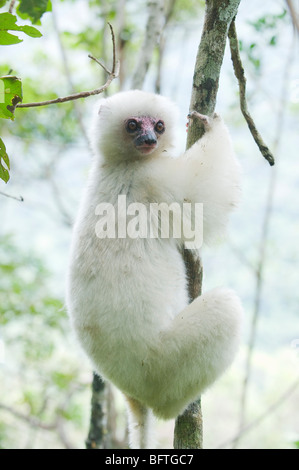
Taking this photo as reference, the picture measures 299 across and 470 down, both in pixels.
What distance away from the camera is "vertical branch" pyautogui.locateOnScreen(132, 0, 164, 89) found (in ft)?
17.7

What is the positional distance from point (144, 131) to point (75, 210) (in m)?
6.47

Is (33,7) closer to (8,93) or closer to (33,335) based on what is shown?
(8,93)

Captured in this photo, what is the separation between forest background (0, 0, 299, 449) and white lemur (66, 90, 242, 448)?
1.05 meters

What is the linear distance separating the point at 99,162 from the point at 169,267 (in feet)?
3.76

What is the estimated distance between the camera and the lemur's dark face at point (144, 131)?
11.8 ft

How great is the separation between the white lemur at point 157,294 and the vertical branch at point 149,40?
2240 mm

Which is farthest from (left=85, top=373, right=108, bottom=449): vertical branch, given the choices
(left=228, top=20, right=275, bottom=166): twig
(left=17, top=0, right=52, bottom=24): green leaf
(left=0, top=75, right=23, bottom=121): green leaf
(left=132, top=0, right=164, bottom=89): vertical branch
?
(left=17, top=0, right=52, bottom=24): green leaf

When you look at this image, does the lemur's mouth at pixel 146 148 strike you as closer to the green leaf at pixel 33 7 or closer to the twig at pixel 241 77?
the twig at pixel 241 77

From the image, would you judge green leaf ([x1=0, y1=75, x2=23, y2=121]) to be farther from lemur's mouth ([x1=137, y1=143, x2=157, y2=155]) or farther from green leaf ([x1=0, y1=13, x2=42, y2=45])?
lemur's mouth ([x1=137, y1=143, x2=157, y2=155])

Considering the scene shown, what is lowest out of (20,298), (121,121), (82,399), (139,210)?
(82,399)

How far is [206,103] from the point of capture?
10.0ft

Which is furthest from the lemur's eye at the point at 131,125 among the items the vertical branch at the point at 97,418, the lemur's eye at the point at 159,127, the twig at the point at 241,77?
the vertical branch at the point at 97,418

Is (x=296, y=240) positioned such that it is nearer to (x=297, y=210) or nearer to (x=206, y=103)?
(x=297, y=210)

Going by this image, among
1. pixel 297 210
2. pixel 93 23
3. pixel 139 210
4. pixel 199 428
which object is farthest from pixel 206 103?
pixel 297 210
